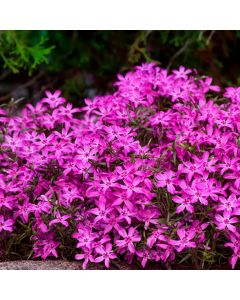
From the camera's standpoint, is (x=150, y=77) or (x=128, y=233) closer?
(x=128, y=233)

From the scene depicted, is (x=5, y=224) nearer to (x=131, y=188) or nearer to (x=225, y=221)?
(x=131, y=188)

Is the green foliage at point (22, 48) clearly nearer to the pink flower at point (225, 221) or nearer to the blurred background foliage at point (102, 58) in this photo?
the blurred background foliage at point (102, 58)

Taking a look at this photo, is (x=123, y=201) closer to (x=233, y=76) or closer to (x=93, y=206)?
(x=93, y=206)

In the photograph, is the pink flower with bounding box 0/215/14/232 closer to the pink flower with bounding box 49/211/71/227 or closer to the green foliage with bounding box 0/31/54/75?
the pink flower with bounding box 49/211/71/227

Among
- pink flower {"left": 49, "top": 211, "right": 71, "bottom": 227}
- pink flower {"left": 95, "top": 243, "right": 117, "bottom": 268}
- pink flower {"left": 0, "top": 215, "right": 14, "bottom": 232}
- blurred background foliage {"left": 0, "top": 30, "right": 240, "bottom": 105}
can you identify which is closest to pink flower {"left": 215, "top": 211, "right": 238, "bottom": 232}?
pink flower {"left": 95, "top": 243, "right": 117, "bottom": 268}
